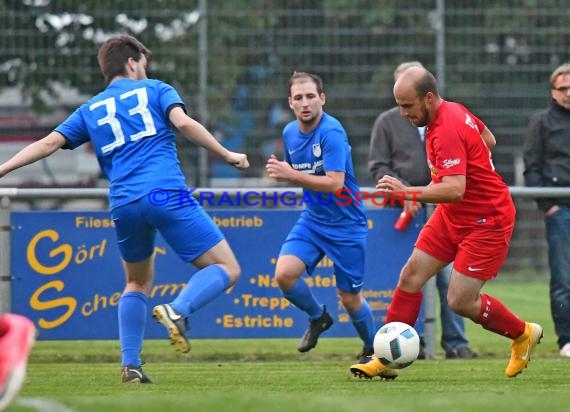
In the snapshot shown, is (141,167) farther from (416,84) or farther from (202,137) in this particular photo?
(416,84)

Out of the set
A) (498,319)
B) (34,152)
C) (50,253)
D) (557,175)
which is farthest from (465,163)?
(50,253)

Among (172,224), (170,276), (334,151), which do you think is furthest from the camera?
(170,276)

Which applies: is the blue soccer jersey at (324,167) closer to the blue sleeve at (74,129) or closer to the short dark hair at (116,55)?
the short dark hair at (116,55)

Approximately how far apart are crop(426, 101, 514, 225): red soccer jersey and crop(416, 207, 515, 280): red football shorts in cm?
4

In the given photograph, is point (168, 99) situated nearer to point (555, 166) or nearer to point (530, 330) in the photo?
point (530, 330)

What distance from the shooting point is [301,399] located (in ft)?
22.3

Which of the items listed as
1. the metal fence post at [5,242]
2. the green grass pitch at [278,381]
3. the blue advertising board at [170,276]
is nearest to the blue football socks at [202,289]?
the green grass pitch at [278,381]

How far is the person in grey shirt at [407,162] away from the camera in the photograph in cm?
1122

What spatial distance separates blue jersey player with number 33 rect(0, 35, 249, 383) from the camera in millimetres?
8305

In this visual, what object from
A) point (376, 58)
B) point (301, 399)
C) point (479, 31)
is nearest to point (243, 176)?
point (376, 58)

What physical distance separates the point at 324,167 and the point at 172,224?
1.76 metres

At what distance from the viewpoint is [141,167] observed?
8.40 meters

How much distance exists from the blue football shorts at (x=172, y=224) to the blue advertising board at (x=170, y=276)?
275 cm

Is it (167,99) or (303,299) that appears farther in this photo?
(303,299)
